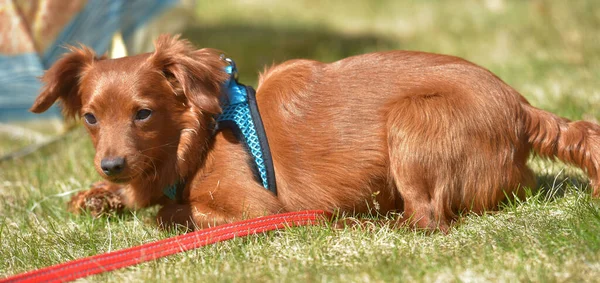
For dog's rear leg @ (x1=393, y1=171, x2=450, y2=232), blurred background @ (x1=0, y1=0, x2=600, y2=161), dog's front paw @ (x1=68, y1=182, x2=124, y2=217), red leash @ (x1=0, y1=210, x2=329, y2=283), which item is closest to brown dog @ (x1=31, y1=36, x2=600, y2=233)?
dog's rear leg @ (x1=393, y1=171, x2=450, y2=232)

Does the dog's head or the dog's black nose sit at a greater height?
the dog's head

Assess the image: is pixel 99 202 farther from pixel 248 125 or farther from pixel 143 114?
pixel 248 125

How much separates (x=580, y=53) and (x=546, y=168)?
148 inches

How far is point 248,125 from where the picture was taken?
3.42 meters

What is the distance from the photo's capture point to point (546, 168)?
3.93 meters

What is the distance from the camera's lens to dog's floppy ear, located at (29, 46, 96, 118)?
354 cm

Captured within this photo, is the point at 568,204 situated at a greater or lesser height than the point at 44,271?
greater

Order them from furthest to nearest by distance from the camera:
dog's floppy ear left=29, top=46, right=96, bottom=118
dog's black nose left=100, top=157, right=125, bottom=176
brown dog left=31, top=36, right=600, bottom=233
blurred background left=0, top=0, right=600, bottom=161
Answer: blurred background left=0, top=0, right=600, bottom=161 → dog's floppy ear left=29, top=46, right=96, bottom=118 → brown dog left=31, top=36, right=600, bottom=233 → dog's black nose left=100, top=157, right=125, bottom=176

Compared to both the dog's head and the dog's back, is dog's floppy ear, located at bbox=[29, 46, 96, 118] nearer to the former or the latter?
the dog's head

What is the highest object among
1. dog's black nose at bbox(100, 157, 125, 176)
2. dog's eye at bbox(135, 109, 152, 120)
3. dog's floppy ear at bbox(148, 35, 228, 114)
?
dog's floppy ear at bbox(148, 35, 228, 114)

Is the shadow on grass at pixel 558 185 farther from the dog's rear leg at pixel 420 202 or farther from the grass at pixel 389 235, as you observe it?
the dog's rear leg at pixel 420 202

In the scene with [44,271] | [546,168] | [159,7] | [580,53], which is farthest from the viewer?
[580,53]

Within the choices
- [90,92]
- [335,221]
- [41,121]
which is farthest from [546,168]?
[41,121]

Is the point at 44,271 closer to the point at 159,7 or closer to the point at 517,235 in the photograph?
the point at 517,235
